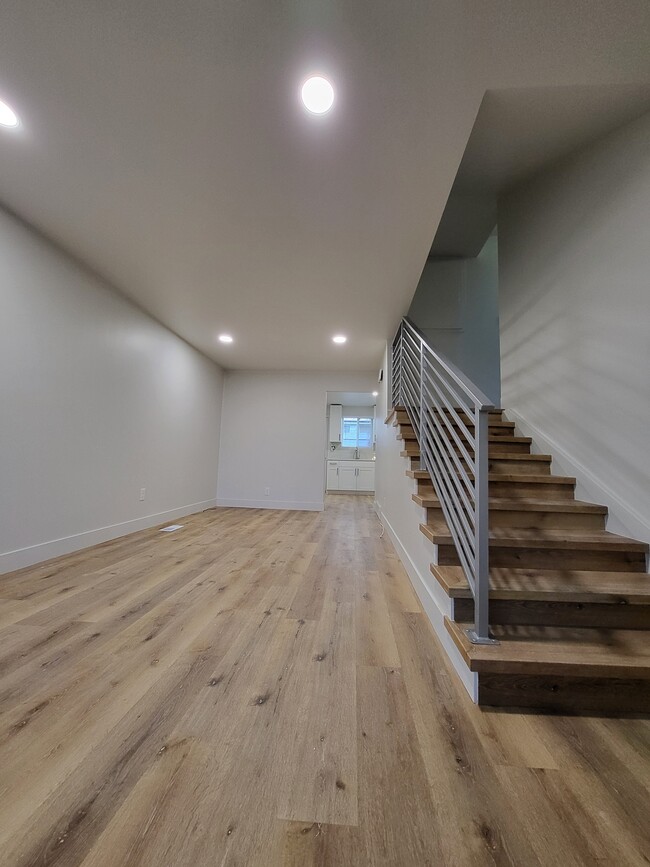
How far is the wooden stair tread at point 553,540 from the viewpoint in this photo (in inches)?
59.8

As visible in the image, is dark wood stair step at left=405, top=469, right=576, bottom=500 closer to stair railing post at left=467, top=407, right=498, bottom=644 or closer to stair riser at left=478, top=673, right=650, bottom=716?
stair railing post at left=467, top=407, right=498, bottom=644

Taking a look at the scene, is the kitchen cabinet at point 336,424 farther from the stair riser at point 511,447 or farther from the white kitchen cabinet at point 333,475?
the stair riser at point 511,447

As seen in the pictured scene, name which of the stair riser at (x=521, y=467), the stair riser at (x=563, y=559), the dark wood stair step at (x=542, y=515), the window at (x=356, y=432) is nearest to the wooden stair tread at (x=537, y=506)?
the dark wood stair step at (x=542, y=515)

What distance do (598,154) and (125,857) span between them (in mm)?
3538

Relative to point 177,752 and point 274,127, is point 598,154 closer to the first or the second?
point 274,127

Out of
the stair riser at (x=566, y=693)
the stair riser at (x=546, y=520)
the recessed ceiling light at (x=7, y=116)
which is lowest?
the stair riser at (x=566, y=693)

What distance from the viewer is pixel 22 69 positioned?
132 cm

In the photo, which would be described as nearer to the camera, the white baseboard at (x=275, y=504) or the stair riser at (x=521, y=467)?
the stair riser at (x=521, y=467)

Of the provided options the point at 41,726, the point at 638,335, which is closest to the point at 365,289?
the point at 638,335

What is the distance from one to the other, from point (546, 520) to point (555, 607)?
24.0 inches

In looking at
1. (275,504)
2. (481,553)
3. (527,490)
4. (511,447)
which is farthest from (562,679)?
(275,504)

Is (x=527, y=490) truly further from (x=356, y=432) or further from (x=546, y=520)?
(x=356, y=432)

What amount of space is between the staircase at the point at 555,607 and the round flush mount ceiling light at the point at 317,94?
4.92ft

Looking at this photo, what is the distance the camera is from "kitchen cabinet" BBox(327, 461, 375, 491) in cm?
773
